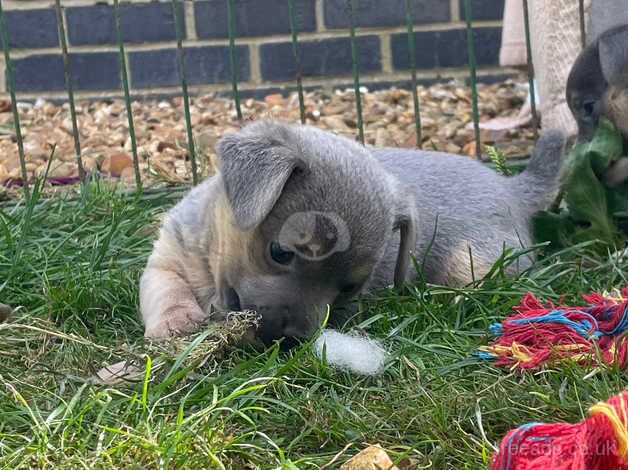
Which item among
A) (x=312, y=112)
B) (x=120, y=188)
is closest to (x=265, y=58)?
(x=312, y=112)

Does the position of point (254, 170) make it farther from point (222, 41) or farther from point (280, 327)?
point (222, 41)

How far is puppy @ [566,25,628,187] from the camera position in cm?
427

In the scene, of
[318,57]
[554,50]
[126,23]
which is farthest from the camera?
[318,57]

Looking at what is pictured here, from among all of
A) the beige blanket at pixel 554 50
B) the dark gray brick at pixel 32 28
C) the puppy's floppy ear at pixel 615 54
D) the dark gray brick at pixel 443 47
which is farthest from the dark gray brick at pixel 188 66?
the puppy's floppy ear at pixel 615 54

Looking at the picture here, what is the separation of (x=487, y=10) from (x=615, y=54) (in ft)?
12.2

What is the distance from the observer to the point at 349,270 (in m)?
3.39

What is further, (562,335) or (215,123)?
(215,123)

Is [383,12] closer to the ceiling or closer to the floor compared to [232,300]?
closer to the ceiling

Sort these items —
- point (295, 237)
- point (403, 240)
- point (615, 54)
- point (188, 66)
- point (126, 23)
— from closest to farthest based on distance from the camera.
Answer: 1. point (295, 237)
2. point (403, 240)
3. point (615, 54)
4. point (126, 23)
5. point (188, 66)

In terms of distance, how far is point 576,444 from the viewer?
2.03 metres

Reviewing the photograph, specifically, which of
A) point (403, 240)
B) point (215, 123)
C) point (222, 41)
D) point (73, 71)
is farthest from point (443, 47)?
point (403, 240)

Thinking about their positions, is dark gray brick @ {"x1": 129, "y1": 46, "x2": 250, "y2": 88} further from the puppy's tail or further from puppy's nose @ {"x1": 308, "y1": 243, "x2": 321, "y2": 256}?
puppy's nose @ {"x1": 308, "y1": 243, "x2": 321, "y2": 256}

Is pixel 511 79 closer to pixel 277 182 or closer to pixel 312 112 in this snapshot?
pixel 312 112

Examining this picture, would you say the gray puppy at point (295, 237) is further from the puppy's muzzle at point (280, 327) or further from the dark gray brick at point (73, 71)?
the dark gray brick at point (73, 71)
